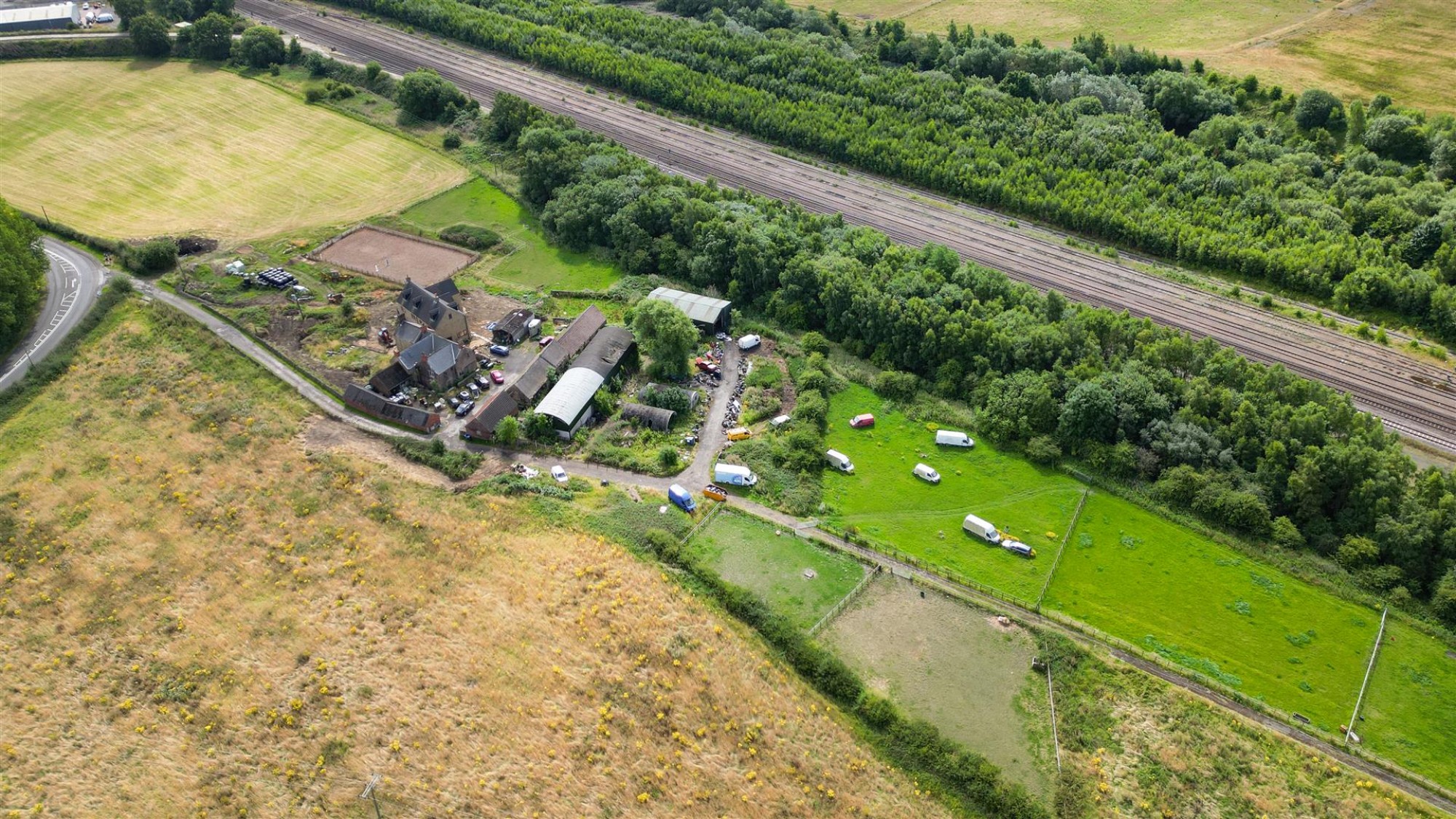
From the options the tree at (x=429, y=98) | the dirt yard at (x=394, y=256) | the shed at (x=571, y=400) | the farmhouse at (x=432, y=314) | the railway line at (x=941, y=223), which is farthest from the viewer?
the tree at (x=429, y=98)

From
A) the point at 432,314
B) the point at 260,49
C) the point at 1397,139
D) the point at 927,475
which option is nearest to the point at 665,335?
the point at 432,314

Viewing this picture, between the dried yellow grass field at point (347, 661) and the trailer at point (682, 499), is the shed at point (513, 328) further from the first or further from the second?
the trailer at point (682, 499)

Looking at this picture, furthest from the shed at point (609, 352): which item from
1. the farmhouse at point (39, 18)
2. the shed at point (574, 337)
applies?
the farmhouse at point (39, 18)

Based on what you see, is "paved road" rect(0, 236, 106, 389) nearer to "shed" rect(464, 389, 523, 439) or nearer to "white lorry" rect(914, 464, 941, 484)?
"shed" rect(464, 389, 523, 439)

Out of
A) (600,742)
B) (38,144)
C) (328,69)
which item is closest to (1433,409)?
(600,742)

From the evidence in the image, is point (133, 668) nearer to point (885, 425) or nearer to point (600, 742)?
point (600, 742)

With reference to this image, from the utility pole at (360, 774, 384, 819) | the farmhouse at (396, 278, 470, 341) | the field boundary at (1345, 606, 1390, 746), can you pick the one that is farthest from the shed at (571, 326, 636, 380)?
the field boundary at (1345, 606, 1390, 746)
